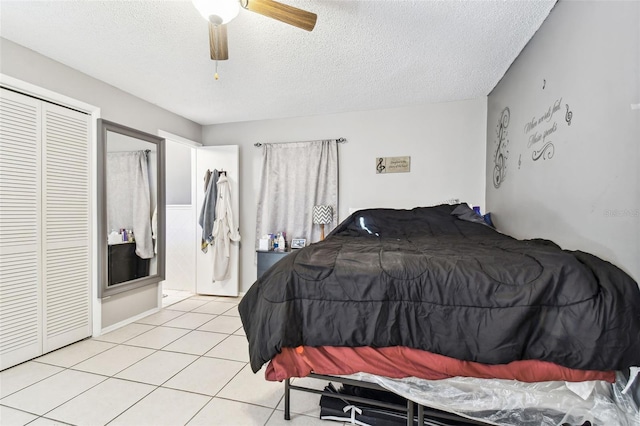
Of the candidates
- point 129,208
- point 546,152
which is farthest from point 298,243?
point 546,152

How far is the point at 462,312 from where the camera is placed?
107cm

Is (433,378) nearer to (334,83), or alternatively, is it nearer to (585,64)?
(585,64)

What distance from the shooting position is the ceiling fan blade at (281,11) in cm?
143

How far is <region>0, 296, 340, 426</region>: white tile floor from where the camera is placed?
157 cm

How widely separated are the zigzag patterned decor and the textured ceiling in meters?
1.28

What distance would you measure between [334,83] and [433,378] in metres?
2.60

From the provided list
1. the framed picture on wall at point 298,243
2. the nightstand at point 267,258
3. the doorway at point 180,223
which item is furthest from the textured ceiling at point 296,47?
the nightstand at point 267,258

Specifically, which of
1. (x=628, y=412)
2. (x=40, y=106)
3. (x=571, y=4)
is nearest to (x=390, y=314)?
(x=628, y=412)

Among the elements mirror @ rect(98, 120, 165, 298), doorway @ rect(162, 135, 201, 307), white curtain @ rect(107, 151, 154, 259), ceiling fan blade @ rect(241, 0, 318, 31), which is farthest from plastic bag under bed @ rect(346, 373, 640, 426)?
doorway @ rect(162, 135, 201, 307)

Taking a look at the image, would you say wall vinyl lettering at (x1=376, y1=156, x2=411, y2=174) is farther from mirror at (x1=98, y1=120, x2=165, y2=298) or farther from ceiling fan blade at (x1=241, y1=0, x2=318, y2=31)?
mirror at (x1=98, y1=120, x2=165, y2=298)

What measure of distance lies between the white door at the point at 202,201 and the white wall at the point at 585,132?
3.25 metres

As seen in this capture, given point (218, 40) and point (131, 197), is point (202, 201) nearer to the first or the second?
point (131, 197)

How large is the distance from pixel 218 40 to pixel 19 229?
211 cm

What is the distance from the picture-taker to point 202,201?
3971 mm
